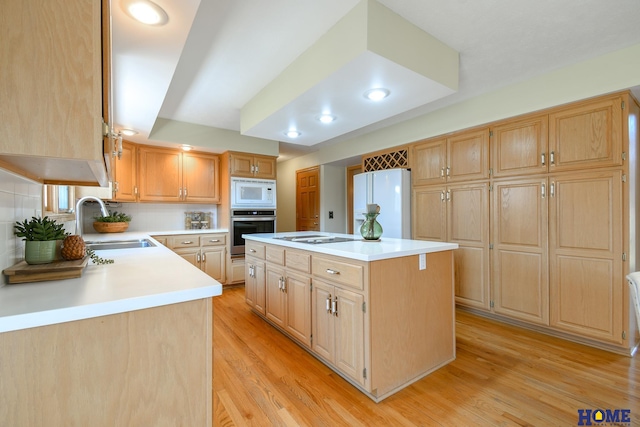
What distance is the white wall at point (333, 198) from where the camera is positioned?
5.41m

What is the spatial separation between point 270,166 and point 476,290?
11.2 ft

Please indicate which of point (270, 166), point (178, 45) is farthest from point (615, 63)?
point (270, 166)

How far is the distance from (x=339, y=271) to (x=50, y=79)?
1.57 meters

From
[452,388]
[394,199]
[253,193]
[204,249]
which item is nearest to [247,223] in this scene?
[253,193]

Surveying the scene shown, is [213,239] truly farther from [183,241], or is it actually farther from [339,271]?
[339,271]

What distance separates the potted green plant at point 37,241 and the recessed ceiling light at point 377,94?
212 centimetres

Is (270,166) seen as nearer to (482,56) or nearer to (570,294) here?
(482,56)

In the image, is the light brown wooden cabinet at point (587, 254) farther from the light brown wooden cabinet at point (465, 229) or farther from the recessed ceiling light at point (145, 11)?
the recessed ceiling light at point (145, 11)

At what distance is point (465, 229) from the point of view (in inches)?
125

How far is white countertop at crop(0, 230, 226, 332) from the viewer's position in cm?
73

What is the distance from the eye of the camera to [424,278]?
6.29 ft

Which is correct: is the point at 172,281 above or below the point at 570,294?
A: above

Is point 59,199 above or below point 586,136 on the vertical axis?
below

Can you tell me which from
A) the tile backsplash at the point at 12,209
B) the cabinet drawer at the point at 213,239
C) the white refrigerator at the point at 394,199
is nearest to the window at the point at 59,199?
the tile backsplash at the point at 12,209
